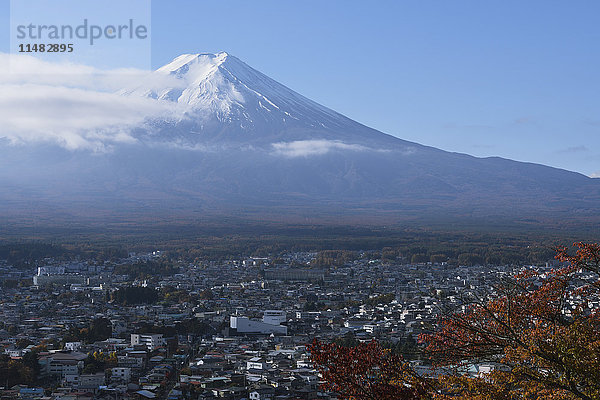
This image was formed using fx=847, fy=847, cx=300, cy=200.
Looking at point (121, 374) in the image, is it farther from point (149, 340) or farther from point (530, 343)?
point (530, 343)

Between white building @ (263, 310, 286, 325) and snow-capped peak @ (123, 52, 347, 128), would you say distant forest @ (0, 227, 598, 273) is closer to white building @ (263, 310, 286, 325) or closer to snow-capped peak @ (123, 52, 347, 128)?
white building @ (263, 310, 286, 325)

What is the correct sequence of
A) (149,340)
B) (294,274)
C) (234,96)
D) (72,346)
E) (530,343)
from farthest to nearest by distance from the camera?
(234,96) → (294,274) → (149,340) → (72,346) → (530,343)

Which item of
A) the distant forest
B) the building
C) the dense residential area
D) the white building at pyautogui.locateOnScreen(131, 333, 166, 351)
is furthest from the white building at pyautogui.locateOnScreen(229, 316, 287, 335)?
the distant forest

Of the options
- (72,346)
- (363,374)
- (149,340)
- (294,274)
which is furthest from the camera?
(294,274)

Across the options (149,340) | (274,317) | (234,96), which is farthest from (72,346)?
(234,96)

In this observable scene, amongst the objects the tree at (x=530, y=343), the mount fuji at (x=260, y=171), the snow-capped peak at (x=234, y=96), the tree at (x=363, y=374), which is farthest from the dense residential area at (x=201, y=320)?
the snow-capped peak at (x=234, y=96)

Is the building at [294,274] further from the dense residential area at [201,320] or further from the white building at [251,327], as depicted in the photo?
the white building at [251,327]

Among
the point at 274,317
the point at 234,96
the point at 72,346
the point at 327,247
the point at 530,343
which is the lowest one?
the point at 274,317

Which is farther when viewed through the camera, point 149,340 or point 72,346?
point 149,340
